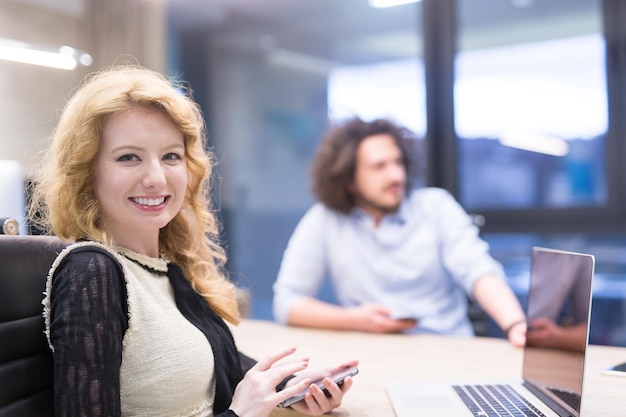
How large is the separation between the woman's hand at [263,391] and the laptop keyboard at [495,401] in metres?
0.36

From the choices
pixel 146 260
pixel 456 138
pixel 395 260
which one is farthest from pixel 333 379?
pixel 456 138

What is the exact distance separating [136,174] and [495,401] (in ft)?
2.78

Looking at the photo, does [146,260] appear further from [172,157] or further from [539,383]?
[539,383]

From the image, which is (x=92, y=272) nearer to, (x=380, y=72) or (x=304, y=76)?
(x=380, y=72)

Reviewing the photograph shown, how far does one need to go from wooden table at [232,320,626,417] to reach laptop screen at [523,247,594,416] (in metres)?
0.09

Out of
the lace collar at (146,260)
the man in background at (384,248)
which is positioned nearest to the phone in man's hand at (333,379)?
the lace collar at (146,260)

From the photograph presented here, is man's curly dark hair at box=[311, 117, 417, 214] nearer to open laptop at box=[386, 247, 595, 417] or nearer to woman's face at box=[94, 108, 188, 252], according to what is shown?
open laptop at box=[386, 247, 595, 417]

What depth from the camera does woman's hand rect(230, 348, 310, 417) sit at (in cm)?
109

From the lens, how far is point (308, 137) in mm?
4430

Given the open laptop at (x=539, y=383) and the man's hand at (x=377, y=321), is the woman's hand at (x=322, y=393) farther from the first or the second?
the man's hand at (x=377, y=321)

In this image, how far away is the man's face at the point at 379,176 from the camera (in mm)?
2418

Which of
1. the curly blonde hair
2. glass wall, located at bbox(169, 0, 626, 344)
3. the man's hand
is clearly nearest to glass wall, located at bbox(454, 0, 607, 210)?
glass wall, located at bbox(169, 0, 626, 344)

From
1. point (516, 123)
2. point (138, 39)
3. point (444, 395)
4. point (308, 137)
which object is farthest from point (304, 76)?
point (444, 395)

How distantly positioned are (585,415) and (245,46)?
12.9 feet
